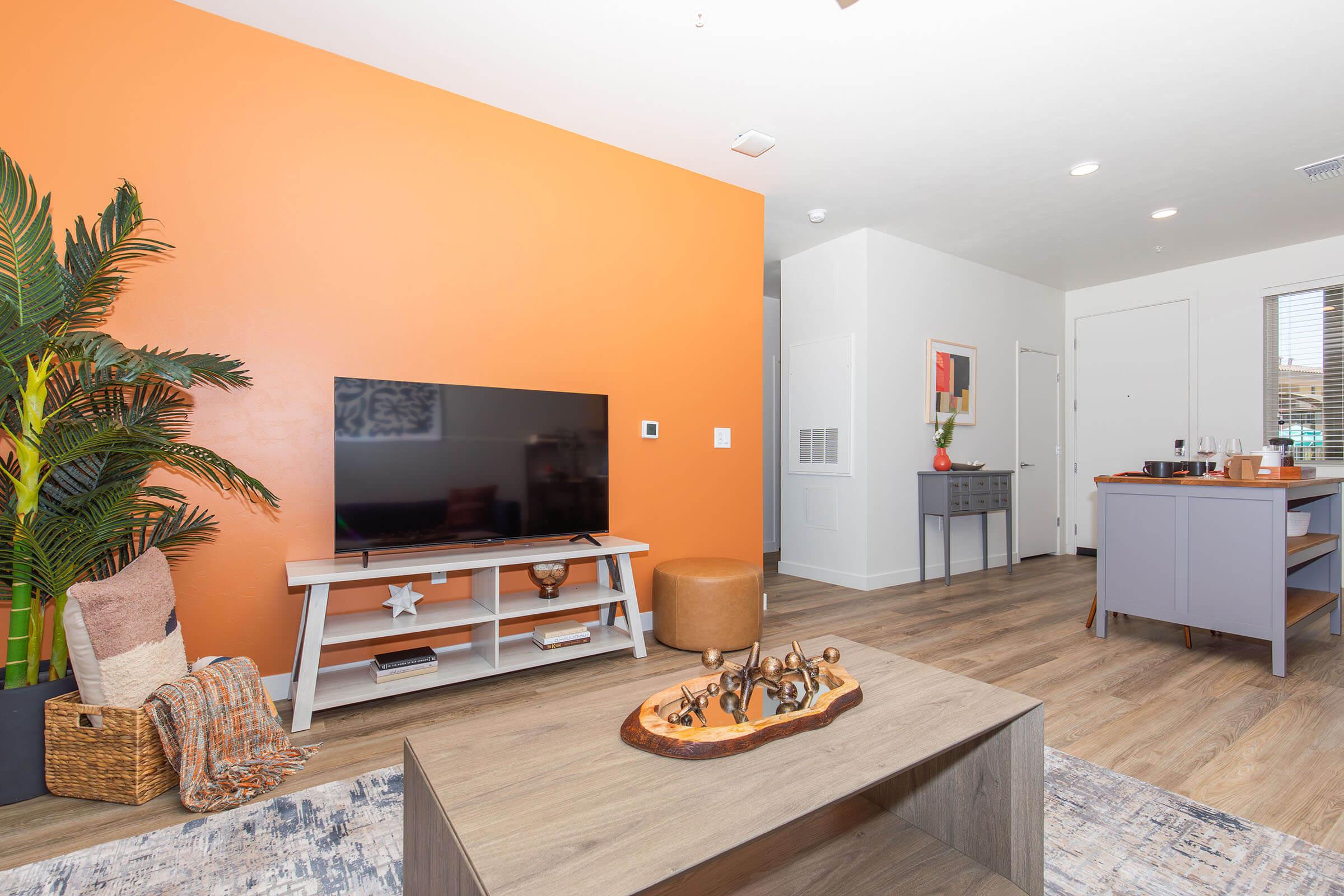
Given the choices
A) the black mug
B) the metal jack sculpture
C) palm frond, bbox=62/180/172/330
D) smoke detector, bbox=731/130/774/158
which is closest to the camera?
the metal jack sculpture

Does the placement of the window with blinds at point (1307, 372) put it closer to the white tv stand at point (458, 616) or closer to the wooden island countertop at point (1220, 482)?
the wooden island countertop at point (1220, 482)

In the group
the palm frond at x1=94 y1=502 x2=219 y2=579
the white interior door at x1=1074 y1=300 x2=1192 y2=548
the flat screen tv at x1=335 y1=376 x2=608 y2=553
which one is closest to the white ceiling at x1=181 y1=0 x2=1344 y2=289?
the flat screen tv at x1=335 y1=376 x2=608 y2=553

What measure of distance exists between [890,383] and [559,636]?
3.08m

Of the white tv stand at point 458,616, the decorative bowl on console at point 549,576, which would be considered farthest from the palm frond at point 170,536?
the decorative bowl on console at point 549,576

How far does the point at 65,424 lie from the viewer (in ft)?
5.65

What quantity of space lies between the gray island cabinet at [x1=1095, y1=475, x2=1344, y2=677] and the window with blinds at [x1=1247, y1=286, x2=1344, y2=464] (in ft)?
5.24

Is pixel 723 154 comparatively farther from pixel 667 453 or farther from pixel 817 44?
pixel 667 453

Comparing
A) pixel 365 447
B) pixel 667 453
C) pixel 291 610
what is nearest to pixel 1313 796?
pixel 667 453

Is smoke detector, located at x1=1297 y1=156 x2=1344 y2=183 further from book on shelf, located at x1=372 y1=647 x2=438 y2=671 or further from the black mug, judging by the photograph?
book on shelf, located at x1=372 y1=647 x2=438 y2=671

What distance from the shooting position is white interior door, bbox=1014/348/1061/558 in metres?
5.62

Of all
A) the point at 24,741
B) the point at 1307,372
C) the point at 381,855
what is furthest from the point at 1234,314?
the point at 24,741

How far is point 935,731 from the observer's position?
1222 mm

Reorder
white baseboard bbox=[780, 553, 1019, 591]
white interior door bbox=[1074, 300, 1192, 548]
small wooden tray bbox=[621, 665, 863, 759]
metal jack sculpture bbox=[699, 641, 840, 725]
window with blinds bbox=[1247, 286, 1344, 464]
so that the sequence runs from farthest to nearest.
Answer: white interior door bbox=[1074, 300, 1192, 548] < window with blinds bbox=[1247, 286, 1344, 464] < white baseboard bbox=[780, 553, 1019, 591] < metal jack sculpture bbox=[699, 641, 840, 725] < small wooden tray bbox=[621, 665, 863, 759]

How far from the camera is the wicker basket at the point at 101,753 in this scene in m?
1.69
